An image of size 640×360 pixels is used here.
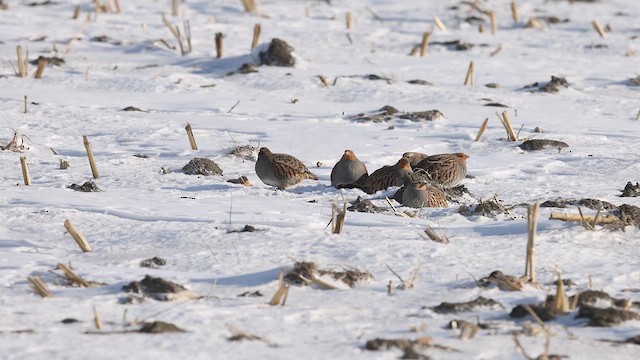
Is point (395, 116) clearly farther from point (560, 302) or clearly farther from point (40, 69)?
point (560, 302)

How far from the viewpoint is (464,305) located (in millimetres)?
4082

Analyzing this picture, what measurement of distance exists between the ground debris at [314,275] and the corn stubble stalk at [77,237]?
0.98 m

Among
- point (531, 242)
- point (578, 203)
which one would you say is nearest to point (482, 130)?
point (578, 203)

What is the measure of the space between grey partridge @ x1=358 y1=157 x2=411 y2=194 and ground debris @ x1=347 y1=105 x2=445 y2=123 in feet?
6.59

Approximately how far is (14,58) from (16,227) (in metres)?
6.06

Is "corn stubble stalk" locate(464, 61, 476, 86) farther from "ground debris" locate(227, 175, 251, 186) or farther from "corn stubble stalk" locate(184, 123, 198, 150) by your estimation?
"ground debris" locate(227, 175, 251, 186)

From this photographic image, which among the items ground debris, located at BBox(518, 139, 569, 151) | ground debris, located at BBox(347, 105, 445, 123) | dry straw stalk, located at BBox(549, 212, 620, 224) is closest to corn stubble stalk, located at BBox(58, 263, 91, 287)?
dry straw stalk, located at BBox(549, 212, 620, 224)

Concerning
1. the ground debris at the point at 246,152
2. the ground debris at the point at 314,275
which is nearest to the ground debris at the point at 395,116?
the ground debris at the point at 246,152

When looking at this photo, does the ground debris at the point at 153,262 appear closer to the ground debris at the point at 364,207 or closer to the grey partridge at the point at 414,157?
the ground debris at the point at 364,207

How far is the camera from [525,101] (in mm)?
9859

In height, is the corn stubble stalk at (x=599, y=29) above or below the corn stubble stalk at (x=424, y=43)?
above

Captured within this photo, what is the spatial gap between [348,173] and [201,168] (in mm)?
962

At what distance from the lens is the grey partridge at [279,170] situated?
266 inches

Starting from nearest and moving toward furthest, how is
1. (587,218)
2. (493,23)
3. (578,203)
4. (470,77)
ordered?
(587,218) < (578,203) < (470,77) < (493,23)
